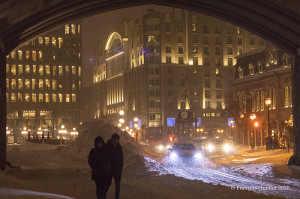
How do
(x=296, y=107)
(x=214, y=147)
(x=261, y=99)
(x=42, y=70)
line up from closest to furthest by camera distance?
(x=296, y=107) < (x=214, y=147) < (x=261, y=99) < (x=42, y=70)

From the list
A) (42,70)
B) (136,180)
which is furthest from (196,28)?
(136,180)

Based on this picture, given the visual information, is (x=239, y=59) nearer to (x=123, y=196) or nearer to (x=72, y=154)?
(x=72, y=154)

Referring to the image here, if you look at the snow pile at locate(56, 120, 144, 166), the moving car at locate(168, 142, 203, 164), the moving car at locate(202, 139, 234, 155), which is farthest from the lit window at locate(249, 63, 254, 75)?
the snow pile at locate(56, 120, 144, 166)

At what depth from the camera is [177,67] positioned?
138m

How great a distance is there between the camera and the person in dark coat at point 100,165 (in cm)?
1233

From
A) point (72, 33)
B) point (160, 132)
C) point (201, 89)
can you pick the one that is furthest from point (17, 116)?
point (201, 89)

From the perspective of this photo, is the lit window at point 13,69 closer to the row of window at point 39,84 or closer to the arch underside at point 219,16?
the row of window at point 39,84

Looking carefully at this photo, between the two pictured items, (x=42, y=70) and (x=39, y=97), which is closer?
(x=39, y=97)

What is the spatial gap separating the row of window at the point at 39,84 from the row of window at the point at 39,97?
189cm

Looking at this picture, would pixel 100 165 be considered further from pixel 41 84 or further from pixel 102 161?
pixel 41 84

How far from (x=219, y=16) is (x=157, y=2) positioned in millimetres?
3710

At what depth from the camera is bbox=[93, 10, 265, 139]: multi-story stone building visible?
13388 centimetres

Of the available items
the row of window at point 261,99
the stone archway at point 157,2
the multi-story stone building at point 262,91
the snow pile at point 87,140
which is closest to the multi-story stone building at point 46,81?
the multi-story stone building at point 262,91

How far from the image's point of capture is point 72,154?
31391mm
